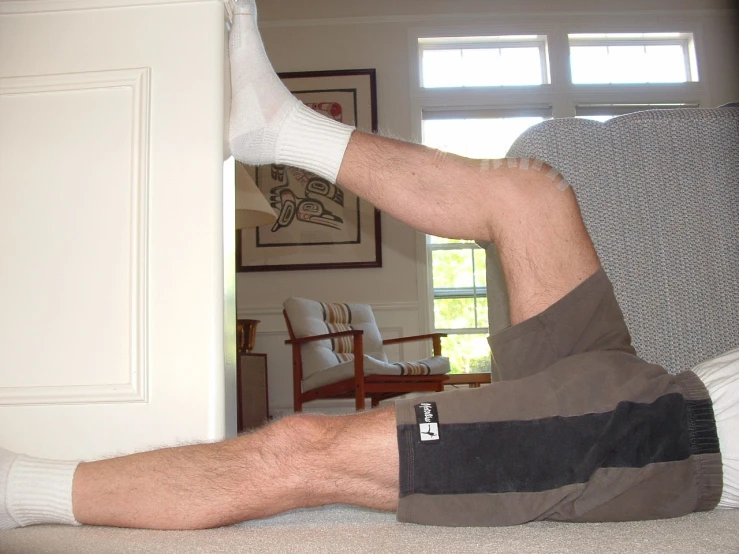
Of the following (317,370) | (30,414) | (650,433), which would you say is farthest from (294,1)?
(650,433)

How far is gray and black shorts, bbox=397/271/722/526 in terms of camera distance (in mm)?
761

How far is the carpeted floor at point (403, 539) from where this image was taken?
26.9 inches

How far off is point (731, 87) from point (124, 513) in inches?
204

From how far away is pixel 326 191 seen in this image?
454 cm

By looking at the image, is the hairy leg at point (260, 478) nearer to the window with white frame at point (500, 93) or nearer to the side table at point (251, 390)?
the side table at point (251, 390)

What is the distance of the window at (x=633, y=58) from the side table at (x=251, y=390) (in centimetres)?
300

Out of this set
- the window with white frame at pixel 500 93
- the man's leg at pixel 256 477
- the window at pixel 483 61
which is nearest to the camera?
the man's leg at pixel 256 477

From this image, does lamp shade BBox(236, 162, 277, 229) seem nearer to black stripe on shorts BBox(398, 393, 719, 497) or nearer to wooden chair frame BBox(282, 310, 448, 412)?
wooden chair frame BBox(282, 310, 448, 412)

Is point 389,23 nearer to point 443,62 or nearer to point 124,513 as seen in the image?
point 443,62

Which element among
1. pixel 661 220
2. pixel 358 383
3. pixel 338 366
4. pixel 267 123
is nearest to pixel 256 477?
pixel 267 123

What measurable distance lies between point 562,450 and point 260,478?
1.12 feet

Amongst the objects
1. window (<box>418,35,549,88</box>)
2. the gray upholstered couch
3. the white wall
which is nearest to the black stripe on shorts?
the gray upholstered couch

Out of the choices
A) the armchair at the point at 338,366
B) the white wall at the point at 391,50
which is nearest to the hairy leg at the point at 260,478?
the armchair at the point at 338,366

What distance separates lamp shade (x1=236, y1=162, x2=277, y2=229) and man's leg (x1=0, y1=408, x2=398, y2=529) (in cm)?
196
